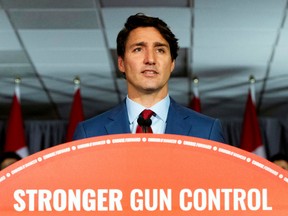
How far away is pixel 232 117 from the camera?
8.99 m

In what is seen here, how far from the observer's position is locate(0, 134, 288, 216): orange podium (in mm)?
805

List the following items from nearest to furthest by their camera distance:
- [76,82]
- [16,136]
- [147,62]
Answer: [147,62] < [16,136] < [76,82]

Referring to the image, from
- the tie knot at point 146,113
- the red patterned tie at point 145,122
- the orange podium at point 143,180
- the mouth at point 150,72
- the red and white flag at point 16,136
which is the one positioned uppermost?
the red and white flag at point 16,136

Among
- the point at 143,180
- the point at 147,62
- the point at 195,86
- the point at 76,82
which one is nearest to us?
the point at 143,180

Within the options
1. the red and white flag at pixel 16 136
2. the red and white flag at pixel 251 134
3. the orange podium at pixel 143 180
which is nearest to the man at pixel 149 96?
the orange podium at pixel 143 180

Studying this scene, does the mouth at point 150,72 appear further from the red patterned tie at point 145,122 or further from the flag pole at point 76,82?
the flag pole at point 76,82

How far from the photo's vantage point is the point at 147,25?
112cm

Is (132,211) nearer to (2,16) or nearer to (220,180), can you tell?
(220,180)

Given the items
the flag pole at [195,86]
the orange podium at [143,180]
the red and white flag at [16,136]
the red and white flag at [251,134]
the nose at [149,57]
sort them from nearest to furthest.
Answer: the orange podium at [143,180] < the nose at [149,57] < the red and white flag at [16,136] < the red and white flag at [251,134] < the flag pole at [195,86]

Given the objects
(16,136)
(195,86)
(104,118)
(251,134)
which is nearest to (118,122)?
(104,118)

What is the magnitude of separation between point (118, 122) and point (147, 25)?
6.7 inches

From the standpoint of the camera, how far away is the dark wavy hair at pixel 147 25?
111 cm

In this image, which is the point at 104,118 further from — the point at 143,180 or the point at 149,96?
the point at 143,180

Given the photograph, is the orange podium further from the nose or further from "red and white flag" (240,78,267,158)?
"red and white flag" (240,78,267,158)
